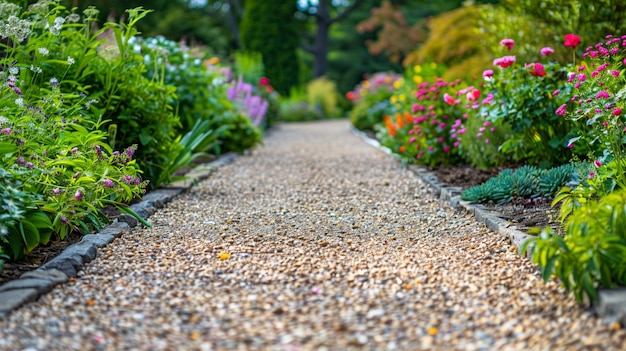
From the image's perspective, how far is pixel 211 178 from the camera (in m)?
5.57

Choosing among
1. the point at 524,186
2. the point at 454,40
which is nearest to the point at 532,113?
the point at 524,186

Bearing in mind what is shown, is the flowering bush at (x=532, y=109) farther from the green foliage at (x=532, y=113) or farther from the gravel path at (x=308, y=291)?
the gravel path at (x=308, y=291)

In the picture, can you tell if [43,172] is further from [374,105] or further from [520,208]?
[374,105]

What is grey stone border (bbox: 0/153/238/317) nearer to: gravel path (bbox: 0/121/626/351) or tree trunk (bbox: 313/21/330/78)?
gravel path (bbox: 0/121/626/351)

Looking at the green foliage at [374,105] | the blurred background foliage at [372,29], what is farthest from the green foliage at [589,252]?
the green foliage at [374,105]

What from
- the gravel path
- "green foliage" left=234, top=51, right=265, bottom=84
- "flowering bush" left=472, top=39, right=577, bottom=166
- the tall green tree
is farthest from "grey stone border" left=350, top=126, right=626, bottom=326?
the tall green tree

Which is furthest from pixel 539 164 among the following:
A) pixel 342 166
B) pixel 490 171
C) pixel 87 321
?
pixel 87 321

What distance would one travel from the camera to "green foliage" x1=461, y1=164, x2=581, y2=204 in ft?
12.8

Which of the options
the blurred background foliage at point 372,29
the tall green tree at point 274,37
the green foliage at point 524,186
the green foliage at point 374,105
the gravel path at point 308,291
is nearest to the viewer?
the gravel path at point 308,291

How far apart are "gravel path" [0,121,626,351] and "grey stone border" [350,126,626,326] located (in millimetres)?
50

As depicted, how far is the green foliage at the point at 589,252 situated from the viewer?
2.18 m

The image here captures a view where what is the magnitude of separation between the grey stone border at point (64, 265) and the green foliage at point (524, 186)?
77.9 inches

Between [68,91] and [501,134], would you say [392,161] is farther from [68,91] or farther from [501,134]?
[68,91]

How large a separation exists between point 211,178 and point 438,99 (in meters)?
2.15
